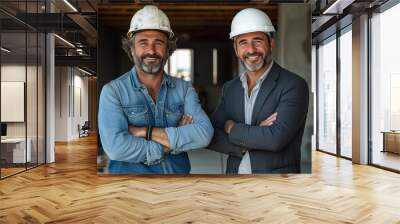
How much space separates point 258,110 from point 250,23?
122 cm

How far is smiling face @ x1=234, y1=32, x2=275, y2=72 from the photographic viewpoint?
5723mm

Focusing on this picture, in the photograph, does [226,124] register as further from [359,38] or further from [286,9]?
[359,38]

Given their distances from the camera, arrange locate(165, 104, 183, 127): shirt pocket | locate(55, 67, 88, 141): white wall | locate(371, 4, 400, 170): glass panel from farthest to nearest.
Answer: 1. locate(55, 67, 88, 141): white wall
2. locate(371, 4, 400, 170): glass panel
3. locate(165, 104, 183, 127): shirt pocket

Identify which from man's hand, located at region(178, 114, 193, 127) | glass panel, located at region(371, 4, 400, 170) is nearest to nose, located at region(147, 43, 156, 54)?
man's hand, located at region(178, 114, 193, 127)

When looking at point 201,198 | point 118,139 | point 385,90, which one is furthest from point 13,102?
point 385,90

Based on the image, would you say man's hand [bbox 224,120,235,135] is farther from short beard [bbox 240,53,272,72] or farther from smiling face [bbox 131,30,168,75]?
smiling face [bbox 131,30,168,75]

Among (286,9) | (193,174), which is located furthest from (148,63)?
(286,9)

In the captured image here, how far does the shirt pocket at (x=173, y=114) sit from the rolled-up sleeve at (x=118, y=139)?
0.36 metres

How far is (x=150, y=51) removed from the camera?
5.70m

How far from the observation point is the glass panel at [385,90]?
7422mm

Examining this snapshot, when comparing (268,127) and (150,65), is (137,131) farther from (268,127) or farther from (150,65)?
(268,127)

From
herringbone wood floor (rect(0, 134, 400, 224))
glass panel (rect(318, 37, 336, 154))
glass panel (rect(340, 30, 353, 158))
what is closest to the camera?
herringbone wood floor (rect(0, 134, 400, 224))

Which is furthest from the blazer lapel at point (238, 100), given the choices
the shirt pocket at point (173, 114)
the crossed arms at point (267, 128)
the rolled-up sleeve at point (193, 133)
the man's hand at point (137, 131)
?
the man's hand at point (137, 131)

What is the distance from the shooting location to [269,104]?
573cm
